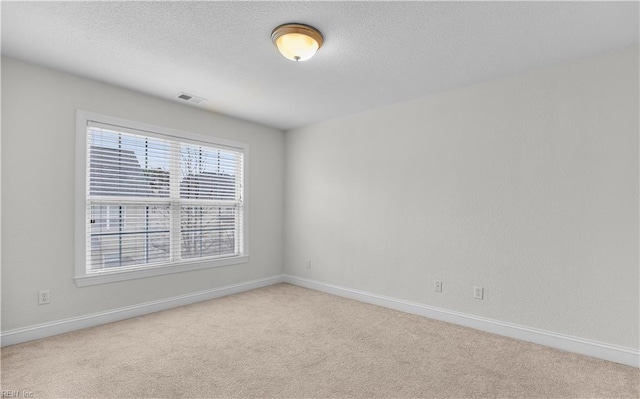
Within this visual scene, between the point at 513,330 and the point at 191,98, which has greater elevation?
the point at 191,98

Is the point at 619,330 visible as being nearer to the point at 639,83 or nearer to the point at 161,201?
the point at 639,83

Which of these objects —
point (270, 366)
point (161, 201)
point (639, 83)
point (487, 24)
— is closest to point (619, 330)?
point (639, 83)

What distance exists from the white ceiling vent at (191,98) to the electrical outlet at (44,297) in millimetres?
2334

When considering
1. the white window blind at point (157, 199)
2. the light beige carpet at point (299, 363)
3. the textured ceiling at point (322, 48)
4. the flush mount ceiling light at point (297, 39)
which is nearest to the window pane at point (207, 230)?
the white window blind at point (157, 199)

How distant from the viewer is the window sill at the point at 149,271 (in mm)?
3196

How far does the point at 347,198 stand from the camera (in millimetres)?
4391

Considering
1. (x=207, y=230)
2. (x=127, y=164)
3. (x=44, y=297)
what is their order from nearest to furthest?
(x=44, y=297), (x=127, y=164), (x=207, y=230)

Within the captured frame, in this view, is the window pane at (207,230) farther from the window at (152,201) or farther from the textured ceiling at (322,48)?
the textured ceiling at (322,48)

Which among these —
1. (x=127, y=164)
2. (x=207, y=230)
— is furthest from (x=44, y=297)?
(x=207, y=230)

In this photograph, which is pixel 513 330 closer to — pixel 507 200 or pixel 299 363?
pixel 507 200

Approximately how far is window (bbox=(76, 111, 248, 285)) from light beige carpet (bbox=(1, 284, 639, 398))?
27.7 inches

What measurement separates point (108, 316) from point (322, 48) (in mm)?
3332

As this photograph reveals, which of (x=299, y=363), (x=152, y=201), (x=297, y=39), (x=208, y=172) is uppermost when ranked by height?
(x=297, y=39)

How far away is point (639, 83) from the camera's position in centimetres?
248
